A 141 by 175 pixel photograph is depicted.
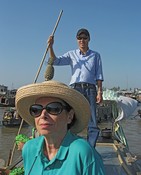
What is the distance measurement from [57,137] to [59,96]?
11.4 inches

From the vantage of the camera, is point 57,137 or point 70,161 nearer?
point 70,161

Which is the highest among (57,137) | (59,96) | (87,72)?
(87,72)

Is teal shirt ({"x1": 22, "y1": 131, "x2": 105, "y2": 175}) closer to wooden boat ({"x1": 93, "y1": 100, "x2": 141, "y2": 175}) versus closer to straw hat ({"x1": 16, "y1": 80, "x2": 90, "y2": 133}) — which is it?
straw hat ({"x1": 16, "y1": 80, "x2": 90, "y2": 133})

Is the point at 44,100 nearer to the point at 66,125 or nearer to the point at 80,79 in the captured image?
the point at 66,125

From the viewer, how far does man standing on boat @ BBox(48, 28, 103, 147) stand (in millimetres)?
4801

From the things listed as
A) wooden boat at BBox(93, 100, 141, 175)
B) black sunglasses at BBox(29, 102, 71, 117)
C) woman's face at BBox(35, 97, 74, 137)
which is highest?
black sunglasses at BBox(29, 102, 71, 117)

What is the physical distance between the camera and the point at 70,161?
198 cm

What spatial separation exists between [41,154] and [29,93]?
0.45 metres

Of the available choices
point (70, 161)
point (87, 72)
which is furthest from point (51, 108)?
point (87, 72)

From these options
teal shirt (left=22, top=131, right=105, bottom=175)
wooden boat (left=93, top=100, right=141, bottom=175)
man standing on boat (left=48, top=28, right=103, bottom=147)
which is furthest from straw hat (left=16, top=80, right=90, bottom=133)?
man standing on boat (left=48, top=28, right=103, bottom=147)

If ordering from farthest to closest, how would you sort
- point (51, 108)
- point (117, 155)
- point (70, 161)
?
point (117, 155)
point (51, 108)
point (70, 161)

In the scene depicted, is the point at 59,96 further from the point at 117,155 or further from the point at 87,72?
the point at 117,155

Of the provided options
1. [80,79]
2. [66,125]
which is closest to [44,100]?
[66,125]

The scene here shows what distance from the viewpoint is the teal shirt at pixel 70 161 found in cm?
194
